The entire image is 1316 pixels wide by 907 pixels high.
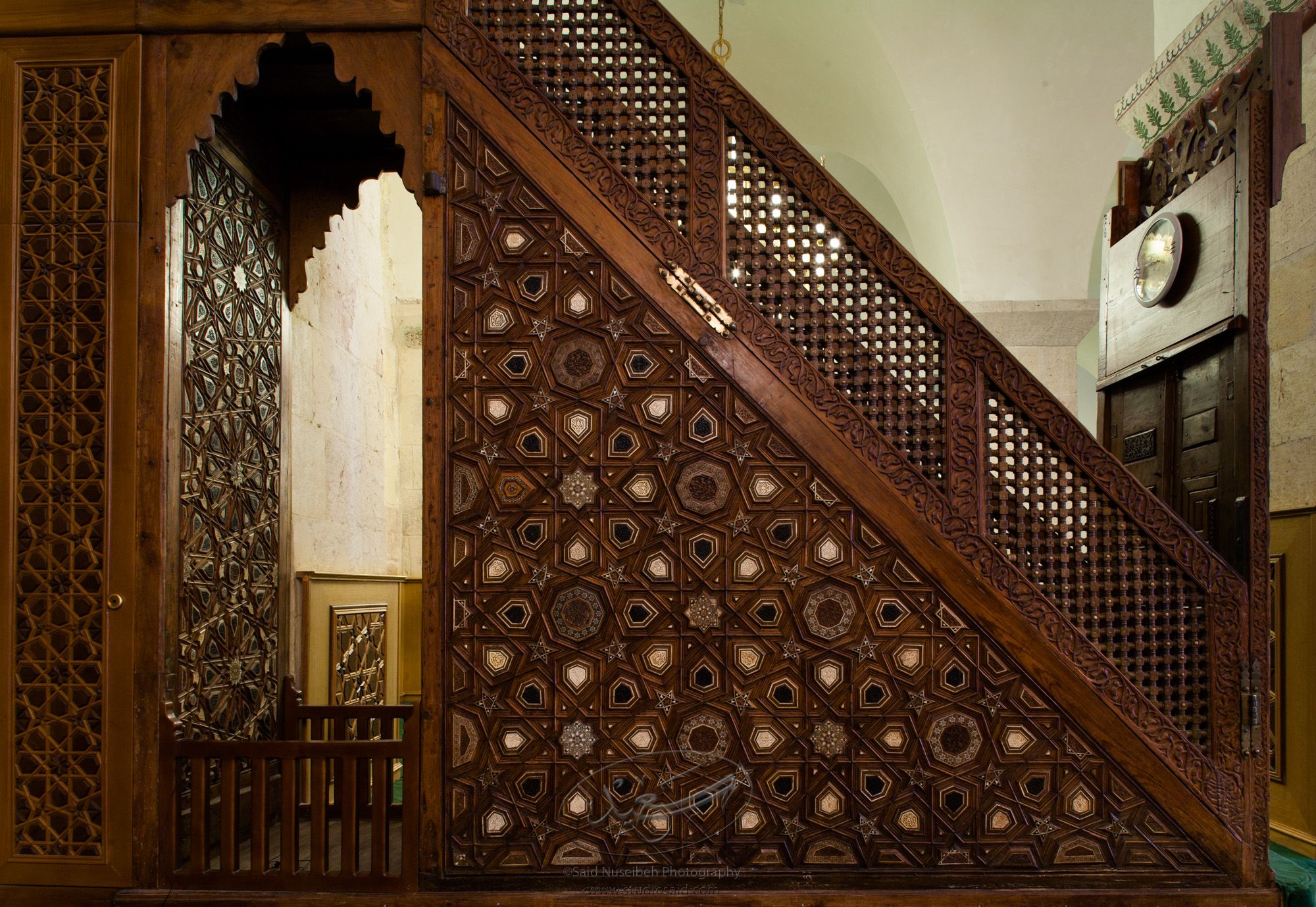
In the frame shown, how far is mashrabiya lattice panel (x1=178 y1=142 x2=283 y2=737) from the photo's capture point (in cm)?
348

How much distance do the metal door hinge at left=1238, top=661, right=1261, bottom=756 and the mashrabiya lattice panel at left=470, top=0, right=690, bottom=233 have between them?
265cm

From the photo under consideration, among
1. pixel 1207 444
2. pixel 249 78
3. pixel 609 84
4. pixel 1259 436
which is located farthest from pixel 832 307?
→ pixel 249 78

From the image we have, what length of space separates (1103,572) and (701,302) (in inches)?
71.1

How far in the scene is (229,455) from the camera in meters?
3.81

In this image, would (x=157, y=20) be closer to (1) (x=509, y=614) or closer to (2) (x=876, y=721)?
(1) (x=509, y=614)

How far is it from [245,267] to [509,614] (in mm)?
2145

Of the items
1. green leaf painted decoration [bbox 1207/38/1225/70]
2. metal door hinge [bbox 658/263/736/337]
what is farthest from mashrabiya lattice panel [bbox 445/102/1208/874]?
green leaf painted decoration [bbox 1207/38/1225/70]

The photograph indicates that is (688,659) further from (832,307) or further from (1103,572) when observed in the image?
(1103,572)

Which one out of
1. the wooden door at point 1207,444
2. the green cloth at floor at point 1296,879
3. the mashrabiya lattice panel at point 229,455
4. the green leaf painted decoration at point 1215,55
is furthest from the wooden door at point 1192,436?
the mashrabiya lattice panel at point 229,455

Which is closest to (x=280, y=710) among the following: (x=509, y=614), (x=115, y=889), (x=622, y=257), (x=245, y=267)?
(x=115, y=889)

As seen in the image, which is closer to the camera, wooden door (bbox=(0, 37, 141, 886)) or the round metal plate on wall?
wooden door (bbox=(0, 37, 141, 886))

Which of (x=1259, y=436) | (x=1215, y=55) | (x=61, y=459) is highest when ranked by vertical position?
(x=1215, y=55)

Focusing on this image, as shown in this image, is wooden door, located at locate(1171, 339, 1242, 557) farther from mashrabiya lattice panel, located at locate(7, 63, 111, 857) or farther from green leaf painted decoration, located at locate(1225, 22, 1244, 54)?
mashrabiya lattice panel, located at locate(7, 63, 111, 857)

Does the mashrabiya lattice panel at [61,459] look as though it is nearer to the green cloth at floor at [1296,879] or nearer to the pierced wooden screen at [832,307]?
the pierced wooden screen at [832,307]
